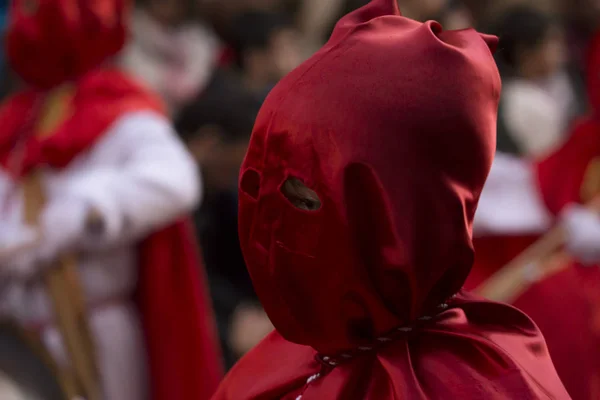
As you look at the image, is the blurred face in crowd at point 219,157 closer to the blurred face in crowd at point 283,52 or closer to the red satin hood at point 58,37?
the blurred face in crowd at point 283,52

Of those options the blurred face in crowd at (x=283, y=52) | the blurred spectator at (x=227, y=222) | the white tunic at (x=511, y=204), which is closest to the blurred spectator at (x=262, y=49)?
the blurred face in crowd at (x=283, y=52)

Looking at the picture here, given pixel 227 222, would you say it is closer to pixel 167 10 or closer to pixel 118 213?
pixel 118 213

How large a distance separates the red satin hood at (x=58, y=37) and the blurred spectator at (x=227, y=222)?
0.54 m

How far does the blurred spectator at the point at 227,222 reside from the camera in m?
2.95

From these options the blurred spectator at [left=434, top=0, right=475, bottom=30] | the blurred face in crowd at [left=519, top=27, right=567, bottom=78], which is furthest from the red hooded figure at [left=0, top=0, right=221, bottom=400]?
the blurred face in crowd at [left=519, top=27, right=567, bottom=78]

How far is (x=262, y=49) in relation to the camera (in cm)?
A: 327

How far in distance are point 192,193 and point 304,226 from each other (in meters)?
1.22

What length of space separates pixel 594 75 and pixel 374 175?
1661 millimetres

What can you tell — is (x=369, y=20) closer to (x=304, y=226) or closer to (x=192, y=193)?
(x=304, y=226)

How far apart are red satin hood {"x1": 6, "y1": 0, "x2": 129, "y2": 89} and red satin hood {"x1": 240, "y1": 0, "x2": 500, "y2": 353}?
1444 mm

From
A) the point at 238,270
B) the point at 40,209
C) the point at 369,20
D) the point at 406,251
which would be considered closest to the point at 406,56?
the point at 369,20

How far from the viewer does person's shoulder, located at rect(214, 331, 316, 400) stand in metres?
1.24

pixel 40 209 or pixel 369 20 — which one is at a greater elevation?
pixel 369 20

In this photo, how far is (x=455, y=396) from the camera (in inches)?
42.8
